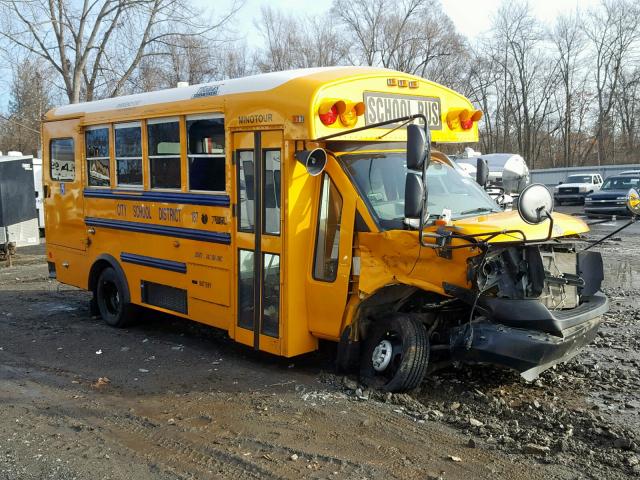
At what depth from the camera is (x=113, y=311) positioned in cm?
854

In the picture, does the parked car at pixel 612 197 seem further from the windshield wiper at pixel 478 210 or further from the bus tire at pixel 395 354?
the bus tire at pixel 395 354

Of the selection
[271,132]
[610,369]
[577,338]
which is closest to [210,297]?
[271,132]

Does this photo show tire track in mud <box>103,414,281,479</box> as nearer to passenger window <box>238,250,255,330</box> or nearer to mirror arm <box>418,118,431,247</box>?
passenger window <box>238,250,255,330</box>

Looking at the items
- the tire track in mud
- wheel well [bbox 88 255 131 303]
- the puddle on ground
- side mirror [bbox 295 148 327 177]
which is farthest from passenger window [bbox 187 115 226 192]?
the puddle on ground

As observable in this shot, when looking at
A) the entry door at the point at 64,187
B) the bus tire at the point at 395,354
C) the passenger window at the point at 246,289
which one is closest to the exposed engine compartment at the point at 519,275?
the bus tire at the point at 395,354

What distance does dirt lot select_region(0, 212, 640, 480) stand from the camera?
421 cm

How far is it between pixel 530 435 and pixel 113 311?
5791 millimetres

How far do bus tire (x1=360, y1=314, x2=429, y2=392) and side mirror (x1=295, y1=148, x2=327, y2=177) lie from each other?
4.64 feet

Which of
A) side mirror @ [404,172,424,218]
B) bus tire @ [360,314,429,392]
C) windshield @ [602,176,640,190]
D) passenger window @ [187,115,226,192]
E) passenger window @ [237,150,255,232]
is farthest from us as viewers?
windshield @ [602,176,640,190]

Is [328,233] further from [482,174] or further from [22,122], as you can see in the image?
[22,122]

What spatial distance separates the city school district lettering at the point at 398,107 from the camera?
5.94 meters

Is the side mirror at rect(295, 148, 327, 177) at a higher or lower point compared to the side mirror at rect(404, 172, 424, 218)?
higher

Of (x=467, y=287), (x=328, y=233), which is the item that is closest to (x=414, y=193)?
(x=467, y=287)

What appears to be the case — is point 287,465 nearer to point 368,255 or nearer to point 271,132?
point 368,255
